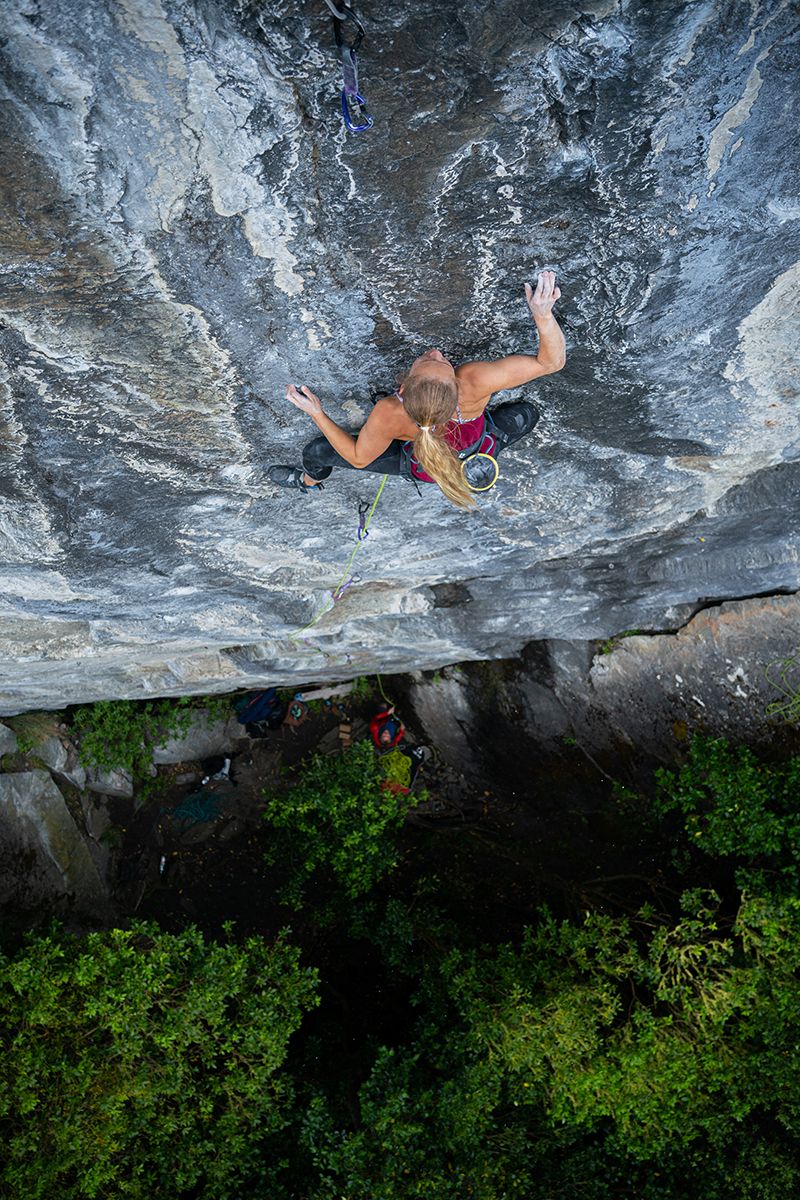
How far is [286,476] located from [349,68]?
1827 millimetres

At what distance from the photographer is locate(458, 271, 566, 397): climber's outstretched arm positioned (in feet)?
8.57

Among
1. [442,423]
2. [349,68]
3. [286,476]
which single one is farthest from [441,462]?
[349,68]

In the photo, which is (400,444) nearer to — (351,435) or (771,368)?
(351,435)

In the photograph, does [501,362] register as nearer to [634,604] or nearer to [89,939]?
[634,604]

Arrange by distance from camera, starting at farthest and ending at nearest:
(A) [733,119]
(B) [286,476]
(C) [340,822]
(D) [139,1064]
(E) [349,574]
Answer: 1. (C) [340,822]
2. (D) [139,1064]
3. (E) [349,574]
4. (B) [286,476]
5. (A) [733,119]

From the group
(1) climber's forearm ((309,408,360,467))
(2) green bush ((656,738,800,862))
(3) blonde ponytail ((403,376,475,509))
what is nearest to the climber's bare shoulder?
(3) blonde ponytail ((403,376,475,509))

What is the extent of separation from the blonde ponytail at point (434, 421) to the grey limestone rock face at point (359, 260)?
27cm

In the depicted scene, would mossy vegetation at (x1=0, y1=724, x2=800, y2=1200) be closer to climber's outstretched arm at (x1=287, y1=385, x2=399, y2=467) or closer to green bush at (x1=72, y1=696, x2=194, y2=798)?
green bush at (x1=72, y1=696, x2=194, y2=798)

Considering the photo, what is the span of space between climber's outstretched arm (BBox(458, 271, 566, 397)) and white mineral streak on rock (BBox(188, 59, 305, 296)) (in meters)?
0.77

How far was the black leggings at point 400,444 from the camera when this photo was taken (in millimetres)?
3279

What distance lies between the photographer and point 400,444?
3305 mm

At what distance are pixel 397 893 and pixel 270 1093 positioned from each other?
228 cm

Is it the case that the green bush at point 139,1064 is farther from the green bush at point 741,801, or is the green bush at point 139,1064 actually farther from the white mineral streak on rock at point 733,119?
the white mineral streak on rock at point 733,119

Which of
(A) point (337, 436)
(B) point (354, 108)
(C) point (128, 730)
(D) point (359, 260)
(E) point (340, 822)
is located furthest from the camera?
(C) point (128, 730)
